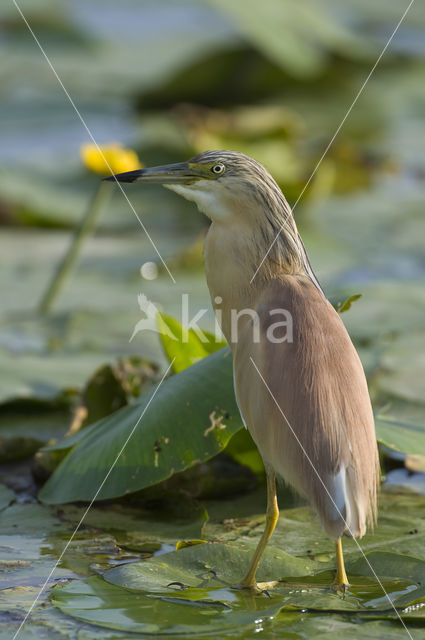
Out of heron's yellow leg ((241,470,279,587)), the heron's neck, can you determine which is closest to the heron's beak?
the heron's neck

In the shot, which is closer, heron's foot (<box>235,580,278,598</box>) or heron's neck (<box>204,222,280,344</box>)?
heron's foot (<box>235,580,278,598</box>)

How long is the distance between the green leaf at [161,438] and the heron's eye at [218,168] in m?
0.57

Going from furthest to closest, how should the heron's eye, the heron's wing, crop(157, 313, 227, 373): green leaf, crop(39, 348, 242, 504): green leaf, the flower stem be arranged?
the flower stem < crop(157, 313, 227, 373): green leaf < crop(39, 348, 242, 504): green leaf < the heron's eye < the heron's wing

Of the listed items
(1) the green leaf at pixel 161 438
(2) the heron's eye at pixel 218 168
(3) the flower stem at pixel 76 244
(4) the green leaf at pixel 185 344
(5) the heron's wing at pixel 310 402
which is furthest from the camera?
(3) the flower stem at pixel 76 244

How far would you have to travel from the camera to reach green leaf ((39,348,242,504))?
270 cm

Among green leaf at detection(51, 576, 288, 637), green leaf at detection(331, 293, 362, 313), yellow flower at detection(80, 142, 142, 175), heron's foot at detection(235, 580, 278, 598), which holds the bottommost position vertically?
green leaf at detection(51, 576, 288, 637)

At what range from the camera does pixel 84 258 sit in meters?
5.06

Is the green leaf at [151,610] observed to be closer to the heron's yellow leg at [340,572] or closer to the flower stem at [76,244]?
the heron's yellow leg at [340,572]

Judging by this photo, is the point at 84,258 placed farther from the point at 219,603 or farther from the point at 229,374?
the point at 219,603

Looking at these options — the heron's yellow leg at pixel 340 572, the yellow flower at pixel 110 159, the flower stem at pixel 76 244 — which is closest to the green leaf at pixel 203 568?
the heron's yellow leg at pixel 340 572

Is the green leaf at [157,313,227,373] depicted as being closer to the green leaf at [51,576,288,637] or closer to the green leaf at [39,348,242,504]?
the green leaf at [39,348,242,504]

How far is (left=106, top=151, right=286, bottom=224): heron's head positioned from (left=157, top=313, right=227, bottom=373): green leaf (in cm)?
59

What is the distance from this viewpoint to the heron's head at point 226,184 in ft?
8.13

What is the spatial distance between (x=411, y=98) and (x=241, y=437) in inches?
200
